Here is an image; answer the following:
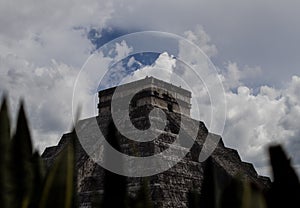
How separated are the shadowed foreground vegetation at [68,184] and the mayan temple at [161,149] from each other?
57.3 ft

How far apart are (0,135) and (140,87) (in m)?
25.3

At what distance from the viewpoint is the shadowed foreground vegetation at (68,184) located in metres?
3.04

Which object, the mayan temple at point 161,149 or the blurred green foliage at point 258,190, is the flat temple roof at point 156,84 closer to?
the mayan temple at point 161,149

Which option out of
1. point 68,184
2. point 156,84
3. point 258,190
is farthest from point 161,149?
point 258,190

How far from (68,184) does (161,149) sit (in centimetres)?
2219

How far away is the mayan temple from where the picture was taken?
23.5 m

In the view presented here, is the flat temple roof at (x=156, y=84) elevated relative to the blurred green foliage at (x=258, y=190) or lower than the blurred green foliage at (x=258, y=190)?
elevated

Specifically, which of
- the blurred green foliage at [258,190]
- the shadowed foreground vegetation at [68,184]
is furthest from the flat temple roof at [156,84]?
the blurred green foliage at [258,190]

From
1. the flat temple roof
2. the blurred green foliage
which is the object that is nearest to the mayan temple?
the flat temple roof

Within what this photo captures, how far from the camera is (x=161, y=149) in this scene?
25297 mm

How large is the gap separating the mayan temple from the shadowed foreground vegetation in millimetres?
17474

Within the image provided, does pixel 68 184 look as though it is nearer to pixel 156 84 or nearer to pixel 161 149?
pixel 161 149

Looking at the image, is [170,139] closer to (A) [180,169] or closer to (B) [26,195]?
(A) [180,169]

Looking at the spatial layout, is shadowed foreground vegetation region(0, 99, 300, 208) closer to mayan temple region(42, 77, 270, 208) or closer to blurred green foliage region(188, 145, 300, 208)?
blurred green foliage region(188, 145, 300, 208)
